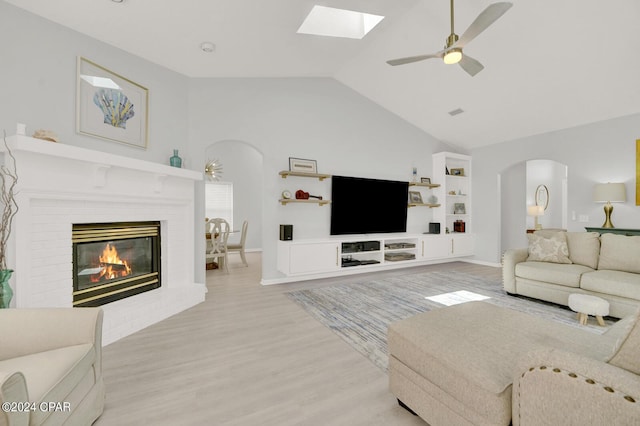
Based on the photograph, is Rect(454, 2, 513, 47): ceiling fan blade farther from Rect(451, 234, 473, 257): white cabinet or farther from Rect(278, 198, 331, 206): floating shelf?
Rect(451, 234, 473, 257): white cabinet

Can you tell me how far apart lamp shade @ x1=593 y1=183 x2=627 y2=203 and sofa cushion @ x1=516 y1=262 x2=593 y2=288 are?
1.65 metres

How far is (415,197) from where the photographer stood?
19.5ft

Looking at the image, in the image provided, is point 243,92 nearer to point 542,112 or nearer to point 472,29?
point 472,29

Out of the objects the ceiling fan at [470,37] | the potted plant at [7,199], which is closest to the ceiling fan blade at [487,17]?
the ceiling fan at [470,37]

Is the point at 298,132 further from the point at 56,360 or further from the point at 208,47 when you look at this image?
the point at 56,360

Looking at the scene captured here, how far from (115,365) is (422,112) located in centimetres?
577

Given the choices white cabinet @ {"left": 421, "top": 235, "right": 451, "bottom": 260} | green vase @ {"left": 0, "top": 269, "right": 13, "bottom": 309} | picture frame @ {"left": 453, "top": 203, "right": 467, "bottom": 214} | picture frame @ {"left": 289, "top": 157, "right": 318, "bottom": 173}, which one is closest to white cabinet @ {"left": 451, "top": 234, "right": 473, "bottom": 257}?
white cabinet @ {"left": 421, "top": 235, "right": 451, "bottom": 260}

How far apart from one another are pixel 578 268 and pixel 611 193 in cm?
184

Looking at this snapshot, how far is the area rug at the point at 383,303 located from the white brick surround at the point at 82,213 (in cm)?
164

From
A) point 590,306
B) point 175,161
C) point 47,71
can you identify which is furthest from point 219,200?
point 590,306

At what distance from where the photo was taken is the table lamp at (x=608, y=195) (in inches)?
164

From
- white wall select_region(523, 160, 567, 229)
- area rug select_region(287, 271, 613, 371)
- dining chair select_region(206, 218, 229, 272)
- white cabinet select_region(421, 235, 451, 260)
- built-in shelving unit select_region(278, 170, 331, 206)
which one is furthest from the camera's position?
white wall select_region(523, 160, 567, 229)

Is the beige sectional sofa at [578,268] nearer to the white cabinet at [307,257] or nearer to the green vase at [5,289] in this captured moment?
the white cabinet at [307,257]

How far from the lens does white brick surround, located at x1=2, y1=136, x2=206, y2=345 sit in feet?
6.86
